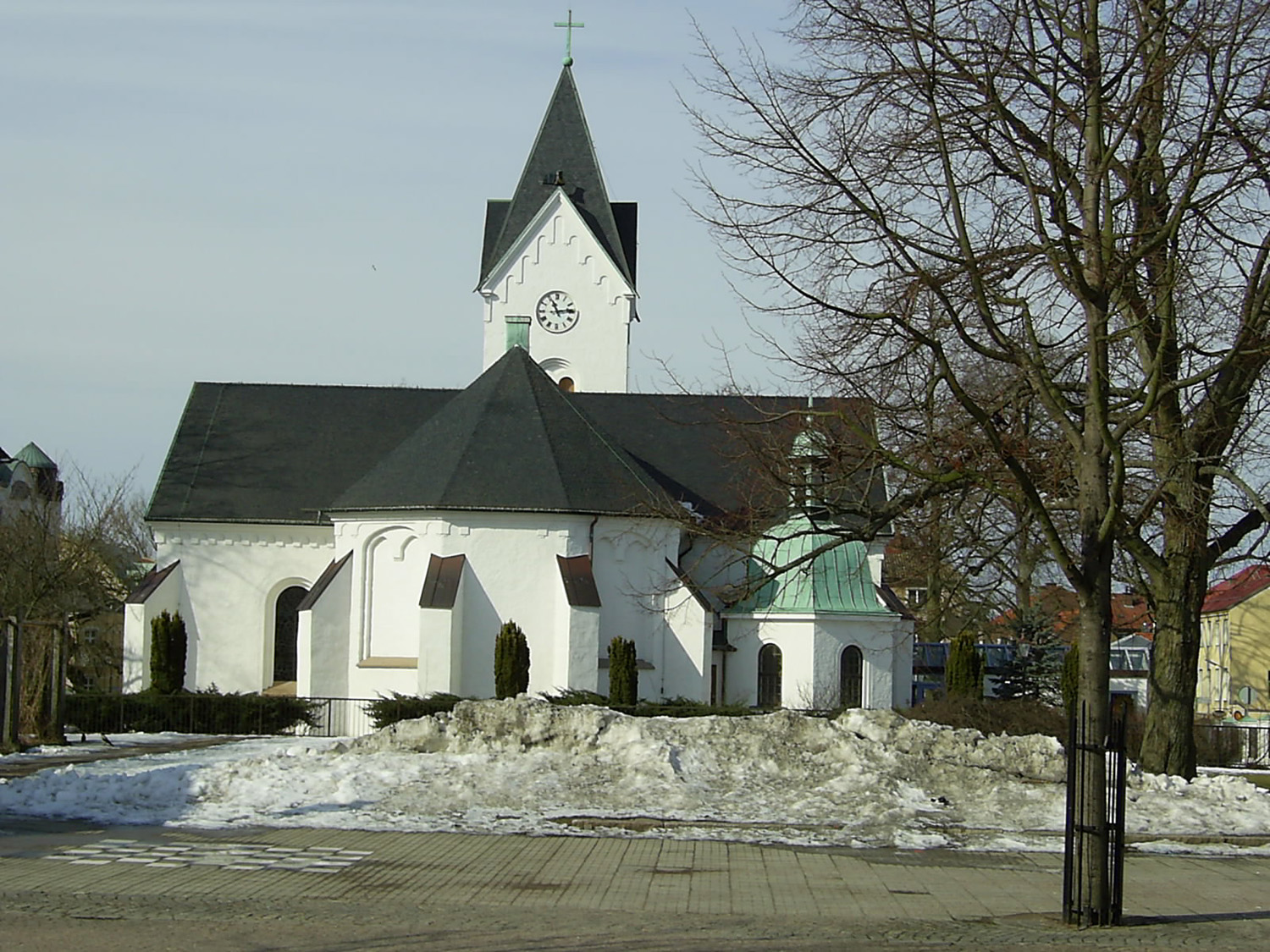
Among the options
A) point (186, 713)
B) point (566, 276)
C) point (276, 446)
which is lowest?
point (186, 713)

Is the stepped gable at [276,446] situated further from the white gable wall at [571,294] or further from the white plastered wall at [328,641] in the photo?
the white gable wall at [571,294]

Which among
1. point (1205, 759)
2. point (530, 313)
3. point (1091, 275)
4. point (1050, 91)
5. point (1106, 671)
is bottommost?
point (1205, 759)

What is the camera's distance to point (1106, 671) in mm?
12250

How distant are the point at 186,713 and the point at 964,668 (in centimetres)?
1855

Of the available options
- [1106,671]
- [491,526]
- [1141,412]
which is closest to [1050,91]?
[1141,412]

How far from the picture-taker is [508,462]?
36.2 meters

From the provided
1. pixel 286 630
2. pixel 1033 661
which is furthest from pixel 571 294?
pixel 1033 661

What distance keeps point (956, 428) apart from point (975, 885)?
5669mm

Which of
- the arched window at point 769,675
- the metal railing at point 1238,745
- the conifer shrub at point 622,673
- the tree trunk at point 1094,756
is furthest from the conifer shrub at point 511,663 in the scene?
the tree trunk at point 1094,756

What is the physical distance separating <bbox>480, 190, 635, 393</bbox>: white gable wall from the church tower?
0.09ft

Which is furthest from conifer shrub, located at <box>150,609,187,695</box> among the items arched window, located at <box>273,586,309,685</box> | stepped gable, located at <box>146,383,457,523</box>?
stepped gable, located at <box>146,383,457,523</box>

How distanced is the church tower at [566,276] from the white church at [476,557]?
5.46m

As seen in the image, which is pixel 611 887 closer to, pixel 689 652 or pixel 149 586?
pixel 689 652

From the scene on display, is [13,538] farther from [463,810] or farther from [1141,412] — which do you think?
[1141,412]
